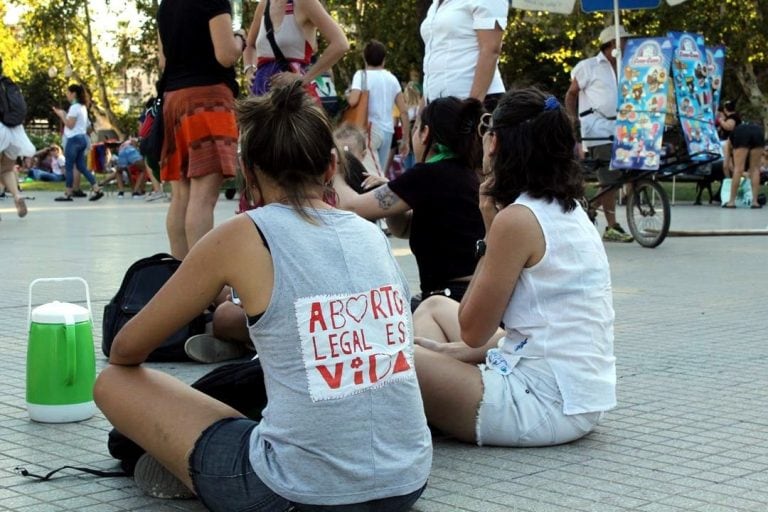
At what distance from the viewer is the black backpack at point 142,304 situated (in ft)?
17.6

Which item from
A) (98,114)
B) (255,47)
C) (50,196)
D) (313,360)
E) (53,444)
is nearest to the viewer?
(313,360)

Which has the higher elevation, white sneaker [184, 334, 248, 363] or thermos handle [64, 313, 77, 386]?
thermos handle [64, 313, 77, 386]

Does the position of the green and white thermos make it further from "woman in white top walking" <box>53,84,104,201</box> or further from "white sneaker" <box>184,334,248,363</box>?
"woman in white top walking" <box>53,84,104,201</box>

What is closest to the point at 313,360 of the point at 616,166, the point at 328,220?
the point at 328,220

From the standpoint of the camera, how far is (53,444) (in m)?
4.07

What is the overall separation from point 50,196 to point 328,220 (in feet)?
69.7

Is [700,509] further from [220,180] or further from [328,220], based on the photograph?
[220,180]

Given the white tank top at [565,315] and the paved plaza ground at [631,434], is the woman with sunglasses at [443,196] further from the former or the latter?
the white tank top at [565,315]

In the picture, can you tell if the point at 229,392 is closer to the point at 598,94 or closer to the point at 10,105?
the point at 598,94

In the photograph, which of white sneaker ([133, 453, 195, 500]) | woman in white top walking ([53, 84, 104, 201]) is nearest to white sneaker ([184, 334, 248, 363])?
white sneaker ([133, 453, 195, 500])

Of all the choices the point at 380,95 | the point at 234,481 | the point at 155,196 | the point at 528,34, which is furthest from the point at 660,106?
the point at 528,34

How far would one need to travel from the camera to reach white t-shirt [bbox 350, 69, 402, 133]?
13141 mm

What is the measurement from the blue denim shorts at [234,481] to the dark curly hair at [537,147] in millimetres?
1273

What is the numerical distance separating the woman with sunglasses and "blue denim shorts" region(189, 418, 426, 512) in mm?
2109
